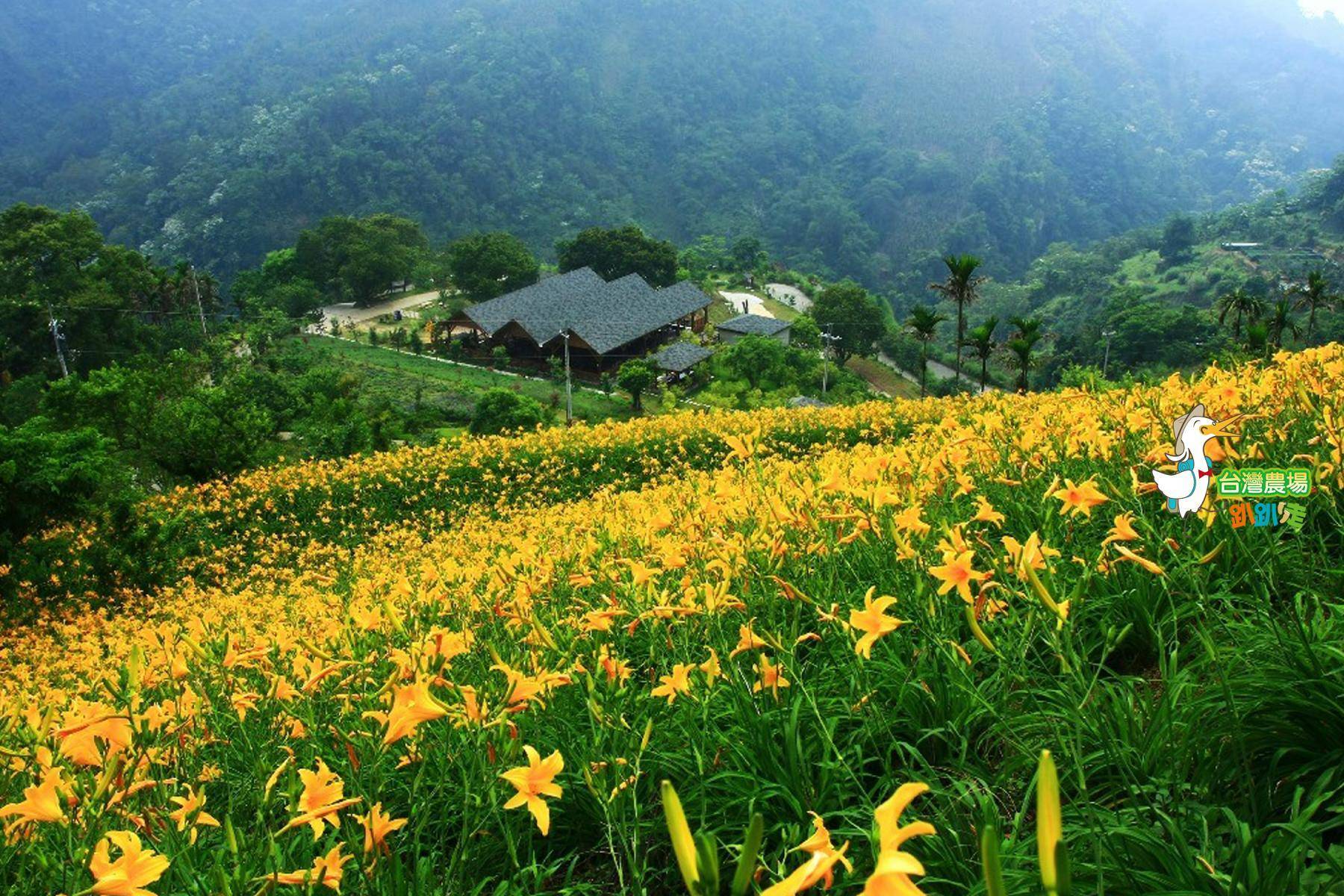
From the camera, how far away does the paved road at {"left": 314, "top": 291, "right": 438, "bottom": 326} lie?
39.0m

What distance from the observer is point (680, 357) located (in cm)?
3058

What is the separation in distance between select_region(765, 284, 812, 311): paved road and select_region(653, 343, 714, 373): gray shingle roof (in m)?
15.6

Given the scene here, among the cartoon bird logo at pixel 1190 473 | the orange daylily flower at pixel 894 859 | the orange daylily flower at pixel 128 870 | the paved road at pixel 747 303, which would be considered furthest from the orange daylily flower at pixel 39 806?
the paved road at pixel 747 303

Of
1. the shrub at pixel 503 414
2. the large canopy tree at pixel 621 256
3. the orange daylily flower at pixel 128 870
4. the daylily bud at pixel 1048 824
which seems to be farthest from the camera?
the large canopy tree at pixel 621 256

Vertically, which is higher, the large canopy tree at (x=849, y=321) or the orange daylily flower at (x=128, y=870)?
the orange daylily flower at (x=128, y=870)

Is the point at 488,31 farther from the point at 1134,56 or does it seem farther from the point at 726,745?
the point at 726,745

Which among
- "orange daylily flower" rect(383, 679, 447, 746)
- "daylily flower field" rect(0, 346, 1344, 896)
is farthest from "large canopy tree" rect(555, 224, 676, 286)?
"orange daylily flower" rect(383, 679, 447, 746)

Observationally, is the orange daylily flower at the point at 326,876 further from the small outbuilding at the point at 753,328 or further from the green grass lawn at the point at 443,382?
the small outbuilding at the point at 753,328

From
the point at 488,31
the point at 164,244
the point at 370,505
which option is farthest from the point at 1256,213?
the point at 488,31

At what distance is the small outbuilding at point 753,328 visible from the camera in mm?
36969

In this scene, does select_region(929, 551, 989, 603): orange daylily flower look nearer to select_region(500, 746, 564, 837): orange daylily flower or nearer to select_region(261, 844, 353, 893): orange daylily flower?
select_region(500, 746, 564, 837): orange daylily flower

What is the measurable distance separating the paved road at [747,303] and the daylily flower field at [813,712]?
4063cm

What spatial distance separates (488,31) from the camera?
10525cm

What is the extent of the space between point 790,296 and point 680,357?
818 inches
